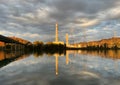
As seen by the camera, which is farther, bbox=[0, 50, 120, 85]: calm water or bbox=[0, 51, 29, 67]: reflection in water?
bbox=[0, 51, 29, 67]: reflection in water

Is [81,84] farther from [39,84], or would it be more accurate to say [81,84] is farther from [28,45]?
[28,45]

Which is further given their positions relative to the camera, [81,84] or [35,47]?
[35,47]

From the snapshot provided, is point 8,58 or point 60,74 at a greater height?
point 60,74

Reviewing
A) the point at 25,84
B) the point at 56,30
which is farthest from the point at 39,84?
the point at 56,30

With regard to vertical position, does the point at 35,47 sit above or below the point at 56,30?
below

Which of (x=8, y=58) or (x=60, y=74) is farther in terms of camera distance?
(x=8, y=58)

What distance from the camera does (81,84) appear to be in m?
10.4

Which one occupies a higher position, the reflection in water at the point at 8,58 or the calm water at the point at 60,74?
the calm water at the point at 60,74

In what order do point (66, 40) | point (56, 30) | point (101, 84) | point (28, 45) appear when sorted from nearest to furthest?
point (101, 84) → point (56, 30) → point (28, 45) → point (66, 40)

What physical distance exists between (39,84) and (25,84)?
31.0 inches

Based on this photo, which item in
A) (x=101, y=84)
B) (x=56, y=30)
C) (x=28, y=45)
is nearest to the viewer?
(x=101, y=84)

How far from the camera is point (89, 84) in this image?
1024cm

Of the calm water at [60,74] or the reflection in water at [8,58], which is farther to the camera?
the reflection in water at [8,58]

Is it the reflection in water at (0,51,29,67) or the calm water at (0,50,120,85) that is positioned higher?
the calm water at (0,50,120,85)
